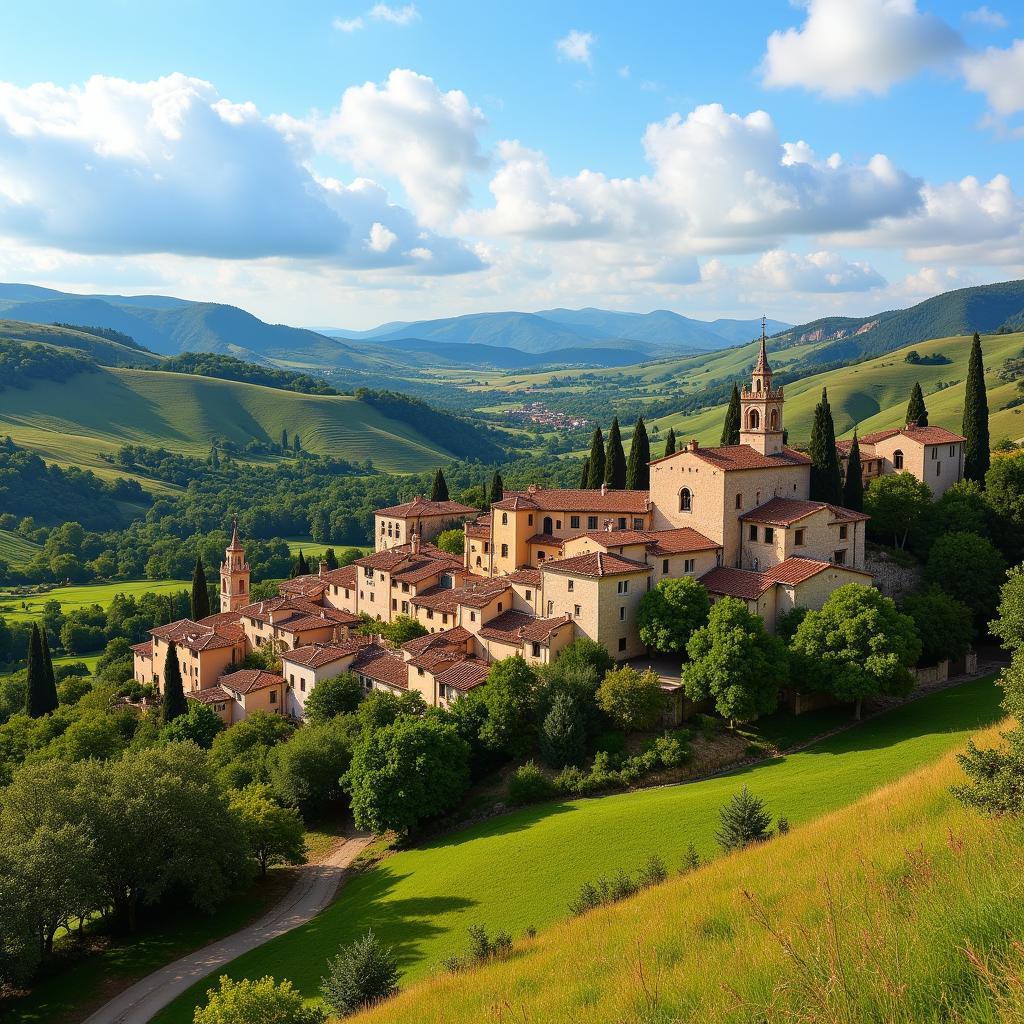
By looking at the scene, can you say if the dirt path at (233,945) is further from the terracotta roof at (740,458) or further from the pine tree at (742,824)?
the terracotta roof at (740,458)

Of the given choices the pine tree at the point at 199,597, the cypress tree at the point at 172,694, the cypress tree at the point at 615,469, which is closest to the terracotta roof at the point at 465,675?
the cypress tree at the point at 172,694

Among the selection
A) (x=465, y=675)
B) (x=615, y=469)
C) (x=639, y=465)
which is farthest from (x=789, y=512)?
(x=465, y=675)

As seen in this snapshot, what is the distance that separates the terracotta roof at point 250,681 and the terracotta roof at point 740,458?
3194 cm

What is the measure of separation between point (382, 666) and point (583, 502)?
60.9 feet

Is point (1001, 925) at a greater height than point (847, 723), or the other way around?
point (1001, 925)

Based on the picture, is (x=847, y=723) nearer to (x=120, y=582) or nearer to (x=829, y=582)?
(x=829, y=582)

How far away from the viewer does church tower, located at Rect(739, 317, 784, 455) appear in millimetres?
60594

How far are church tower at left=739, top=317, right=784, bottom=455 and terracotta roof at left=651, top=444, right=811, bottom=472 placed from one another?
2.41ft

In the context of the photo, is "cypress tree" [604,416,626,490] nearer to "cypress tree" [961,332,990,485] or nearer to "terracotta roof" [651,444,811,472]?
"terracotta roof" [651,444,811,472]

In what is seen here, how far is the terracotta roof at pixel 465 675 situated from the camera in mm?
51844

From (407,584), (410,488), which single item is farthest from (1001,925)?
(410,488)

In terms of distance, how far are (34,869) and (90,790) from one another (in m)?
5.81

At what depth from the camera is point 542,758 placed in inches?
1882

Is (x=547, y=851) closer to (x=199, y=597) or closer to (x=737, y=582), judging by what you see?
(x=737, y=582)
